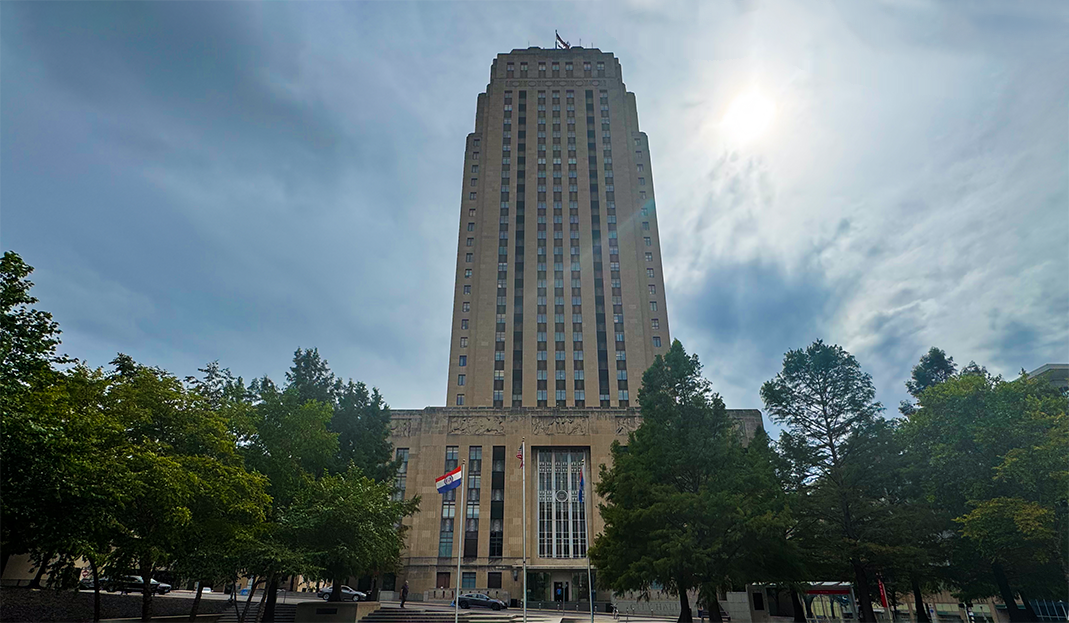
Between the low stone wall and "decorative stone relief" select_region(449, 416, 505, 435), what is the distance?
88.3ft

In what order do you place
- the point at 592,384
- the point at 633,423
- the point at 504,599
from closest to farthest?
the point at 504,599
the point at 633,423
the point at 592,384

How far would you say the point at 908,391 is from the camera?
156 ft

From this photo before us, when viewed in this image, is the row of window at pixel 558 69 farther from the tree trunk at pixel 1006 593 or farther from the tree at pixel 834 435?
the tree trunk at pixel 1006 593

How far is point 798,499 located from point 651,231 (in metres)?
58.5

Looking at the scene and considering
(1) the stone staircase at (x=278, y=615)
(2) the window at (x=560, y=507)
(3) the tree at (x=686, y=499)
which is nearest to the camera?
(3) the tree at (x=686, y=499)

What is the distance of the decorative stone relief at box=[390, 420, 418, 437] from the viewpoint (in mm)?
59406

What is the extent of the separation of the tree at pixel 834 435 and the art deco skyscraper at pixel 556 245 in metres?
36.8

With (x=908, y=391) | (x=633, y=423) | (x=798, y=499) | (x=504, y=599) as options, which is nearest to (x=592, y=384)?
(x=633, y=423)

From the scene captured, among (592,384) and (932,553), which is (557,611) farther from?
(592,384)

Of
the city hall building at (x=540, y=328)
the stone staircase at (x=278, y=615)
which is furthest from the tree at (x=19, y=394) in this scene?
the city hall building at (x=540, y=328)

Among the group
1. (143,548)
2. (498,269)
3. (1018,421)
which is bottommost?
(143,548)

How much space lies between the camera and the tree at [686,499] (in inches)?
1089

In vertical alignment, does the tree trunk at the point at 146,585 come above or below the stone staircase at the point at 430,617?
above

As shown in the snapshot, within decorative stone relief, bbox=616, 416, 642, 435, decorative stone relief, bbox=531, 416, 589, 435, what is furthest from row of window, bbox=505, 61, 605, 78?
decorative stone relief, bbox=531, 416, 589, 435
